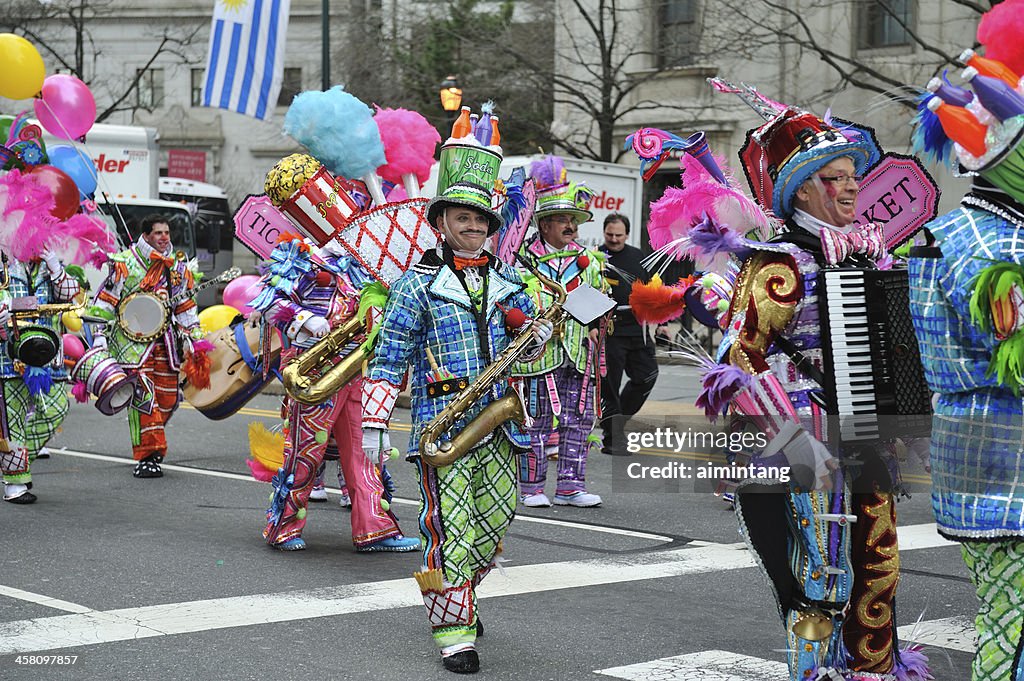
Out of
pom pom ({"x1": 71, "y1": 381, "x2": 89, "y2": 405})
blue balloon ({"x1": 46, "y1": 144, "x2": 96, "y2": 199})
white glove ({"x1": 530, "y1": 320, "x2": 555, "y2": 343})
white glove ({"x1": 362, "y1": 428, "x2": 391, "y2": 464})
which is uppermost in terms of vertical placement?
blue balloon ({"x1": 46, "y1": 144, "x2": 96, "y2": 199})

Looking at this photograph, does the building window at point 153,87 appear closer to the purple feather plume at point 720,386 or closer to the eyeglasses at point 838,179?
the eyeglasses at point 838,179

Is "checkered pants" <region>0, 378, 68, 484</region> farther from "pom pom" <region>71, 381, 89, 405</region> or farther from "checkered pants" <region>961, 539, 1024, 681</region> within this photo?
"checkered pants" <region>961, 539, 1024, 681</region>

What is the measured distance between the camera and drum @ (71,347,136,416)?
33.4ft

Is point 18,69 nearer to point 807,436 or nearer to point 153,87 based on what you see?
point 807,436

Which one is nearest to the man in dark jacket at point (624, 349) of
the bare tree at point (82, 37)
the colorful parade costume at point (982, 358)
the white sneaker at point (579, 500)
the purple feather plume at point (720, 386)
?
the white sneaker at point (579, 500)

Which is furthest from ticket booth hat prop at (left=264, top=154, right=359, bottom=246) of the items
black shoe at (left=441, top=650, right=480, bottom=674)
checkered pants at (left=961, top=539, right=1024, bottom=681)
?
checkered pants at (left=961, top=539, right=1024, bottom=681)

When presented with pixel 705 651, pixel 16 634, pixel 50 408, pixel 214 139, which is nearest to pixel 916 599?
pixel 705 651

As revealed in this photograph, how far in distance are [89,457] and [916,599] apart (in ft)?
25.3

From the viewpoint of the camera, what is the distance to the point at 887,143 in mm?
22328

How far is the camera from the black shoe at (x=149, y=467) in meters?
11.0

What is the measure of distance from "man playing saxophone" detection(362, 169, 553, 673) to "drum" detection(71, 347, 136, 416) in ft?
15.7

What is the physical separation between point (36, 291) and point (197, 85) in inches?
1543

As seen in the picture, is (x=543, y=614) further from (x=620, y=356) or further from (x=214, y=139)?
(x=214, y=139)

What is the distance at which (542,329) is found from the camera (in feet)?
19.1
